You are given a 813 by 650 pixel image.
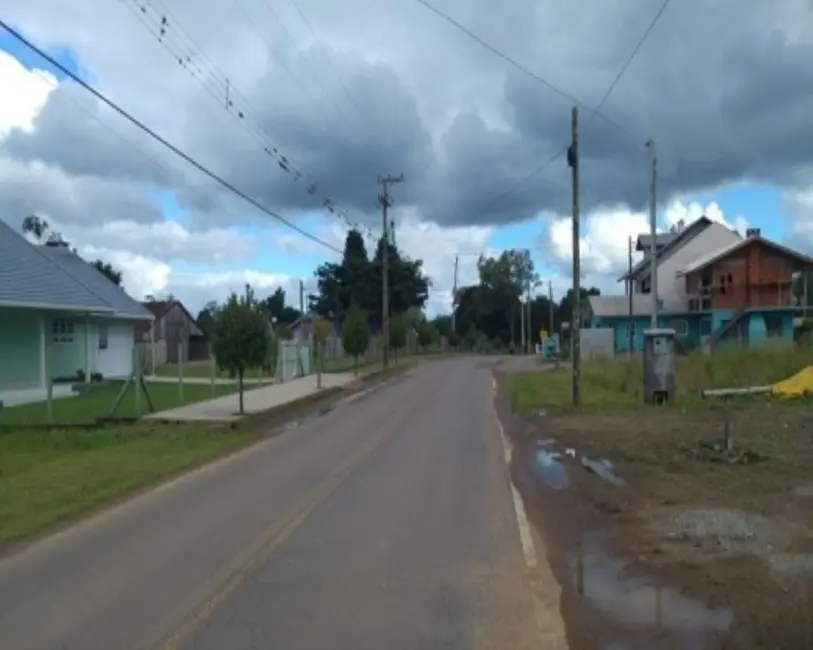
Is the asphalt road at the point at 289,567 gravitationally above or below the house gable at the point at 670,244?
below

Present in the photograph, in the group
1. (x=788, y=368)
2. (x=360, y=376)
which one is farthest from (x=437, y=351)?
(x=788, y=368)

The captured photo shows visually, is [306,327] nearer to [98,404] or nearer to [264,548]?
[98,404]

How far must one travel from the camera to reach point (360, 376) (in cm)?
5109

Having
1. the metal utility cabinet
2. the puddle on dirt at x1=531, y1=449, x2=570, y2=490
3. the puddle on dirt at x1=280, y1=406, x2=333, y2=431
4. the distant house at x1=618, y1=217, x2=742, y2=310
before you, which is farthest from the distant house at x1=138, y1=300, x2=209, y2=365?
the puddle on dirt at x1=531, y1=449, x2=570, y2=490

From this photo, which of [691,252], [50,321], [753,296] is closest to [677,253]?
[691,252]

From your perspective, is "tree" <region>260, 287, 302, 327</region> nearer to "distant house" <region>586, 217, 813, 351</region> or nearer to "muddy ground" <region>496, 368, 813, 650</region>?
"distant house" <region>586, 217, 813, 351</region>

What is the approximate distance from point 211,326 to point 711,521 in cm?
1773

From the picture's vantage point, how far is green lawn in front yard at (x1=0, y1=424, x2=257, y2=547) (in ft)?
42.0

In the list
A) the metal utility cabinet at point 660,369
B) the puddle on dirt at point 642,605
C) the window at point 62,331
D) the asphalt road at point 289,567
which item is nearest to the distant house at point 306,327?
the window at point 62,331

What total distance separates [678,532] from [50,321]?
29.1 metres

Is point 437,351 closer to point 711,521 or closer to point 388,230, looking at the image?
point 388,230

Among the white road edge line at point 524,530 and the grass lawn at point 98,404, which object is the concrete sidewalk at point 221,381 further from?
the white road edge line at point 524,530

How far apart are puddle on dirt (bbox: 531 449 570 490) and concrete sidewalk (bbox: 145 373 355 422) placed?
29.7ft

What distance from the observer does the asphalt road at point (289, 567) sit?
7.15m
